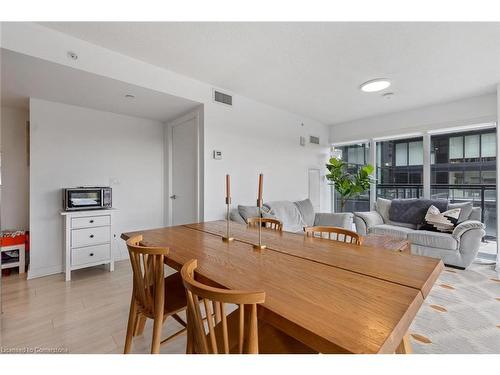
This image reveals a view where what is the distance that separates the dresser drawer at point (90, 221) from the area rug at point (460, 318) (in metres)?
3.39

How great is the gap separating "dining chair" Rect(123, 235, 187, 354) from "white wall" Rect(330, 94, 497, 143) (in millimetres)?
4597

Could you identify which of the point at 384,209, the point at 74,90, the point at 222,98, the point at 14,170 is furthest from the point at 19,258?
the point at 384,209

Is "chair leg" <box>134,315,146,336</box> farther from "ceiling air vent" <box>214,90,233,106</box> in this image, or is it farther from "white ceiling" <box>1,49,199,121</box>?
"ceiling air vent" <box>214,90,233,106</box>

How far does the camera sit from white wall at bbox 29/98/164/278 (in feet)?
9.68

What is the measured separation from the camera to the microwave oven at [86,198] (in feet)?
9.50

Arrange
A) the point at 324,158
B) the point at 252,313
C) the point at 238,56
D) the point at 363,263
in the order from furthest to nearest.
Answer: the point at 324,158
the point at 238,56
the point at 363,263
the point at 252,313

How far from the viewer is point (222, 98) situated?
131 inches

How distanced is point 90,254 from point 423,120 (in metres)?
5.50

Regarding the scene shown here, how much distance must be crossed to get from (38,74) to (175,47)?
133 centimetres

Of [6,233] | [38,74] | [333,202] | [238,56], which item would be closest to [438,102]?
[333,202]

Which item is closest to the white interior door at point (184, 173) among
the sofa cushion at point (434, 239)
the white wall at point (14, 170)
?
the white wall at point (14, 170)

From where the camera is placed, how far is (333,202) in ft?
18.4

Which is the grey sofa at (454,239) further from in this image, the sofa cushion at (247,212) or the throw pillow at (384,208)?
the sofa cushion at (247,212)
